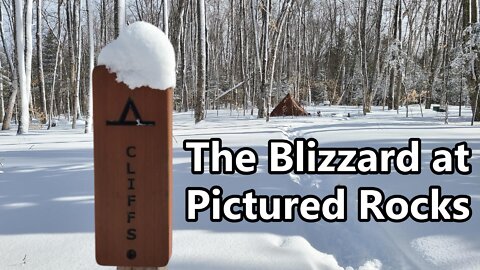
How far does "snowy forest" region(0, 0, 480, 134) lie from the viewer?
12.7 metres

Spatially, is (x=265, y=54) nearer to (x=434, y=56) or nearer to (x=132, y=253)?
(x=434, y=56)

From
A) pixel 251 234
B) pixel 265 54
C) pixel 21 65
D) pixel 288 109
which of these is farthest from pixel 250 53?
pixel 251 234

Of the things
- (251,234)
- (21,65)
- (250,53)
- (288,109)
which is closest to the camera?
(251,234)

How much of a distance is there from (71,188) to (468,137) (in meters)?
7.40

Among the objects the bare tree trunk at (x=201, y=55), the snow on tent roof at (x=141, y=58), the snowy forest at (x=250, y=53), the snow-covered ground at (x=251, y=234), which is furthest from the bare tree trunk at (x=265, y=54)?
the snow on tent roof at (x=141, y=58)

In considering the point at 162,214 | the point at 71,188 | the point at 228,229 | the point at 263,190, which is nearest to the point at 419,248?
the point at 228,229

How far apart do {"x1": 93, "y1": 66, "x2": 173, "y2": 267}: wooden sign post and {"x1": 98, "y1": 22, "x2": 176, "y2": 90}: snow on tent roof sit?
0.03 m

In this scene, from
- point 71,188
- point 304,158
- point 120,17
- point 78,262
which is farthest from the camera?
point 120,17

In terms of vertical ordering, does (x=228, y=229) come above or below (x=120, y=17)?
below

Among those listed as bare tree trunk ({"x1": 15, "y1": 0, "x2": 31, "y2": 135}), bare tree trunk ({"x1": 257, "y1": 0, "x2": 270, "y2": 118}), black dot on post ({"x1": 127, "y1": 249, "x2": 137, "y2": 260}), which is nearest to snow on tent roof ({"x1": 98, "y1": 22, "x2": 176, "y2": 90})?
black dot on post ({"x1": 127, "y1": 249, "x2": 137, "y2": 260})

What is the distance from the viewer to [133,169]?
1.41 m

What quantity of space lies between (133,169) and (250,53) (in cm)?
3583

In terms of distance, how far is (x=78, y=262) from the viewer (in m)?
2.48

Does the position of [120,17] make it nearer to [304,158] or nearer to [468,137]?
[304,158]
